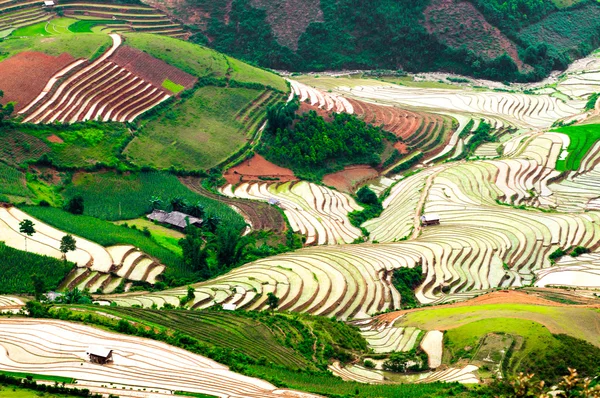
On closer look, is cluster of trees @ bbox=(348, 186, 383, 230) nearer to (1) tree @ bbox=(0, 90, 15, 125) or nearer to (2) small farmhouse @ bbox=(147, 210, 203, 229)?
(2) small farmhouse @ bbox=(147, 210, 203, 229)

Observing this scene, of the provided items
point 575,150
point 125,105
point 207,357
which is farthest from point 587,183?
point 207,357

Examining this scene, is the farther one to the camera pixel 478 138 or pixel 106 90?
pixel 478 138

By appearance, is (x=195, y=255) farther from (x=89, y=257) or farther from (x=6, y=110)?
(x=6, y=110)

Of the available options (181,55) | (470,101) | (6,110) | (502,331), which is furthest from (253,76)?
(502,331)

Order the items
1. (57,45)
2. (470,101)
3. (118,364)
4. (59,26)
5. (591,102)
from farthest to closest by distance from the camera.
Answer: (470,101), (591,102), (59,26), (57,45), (118,364)

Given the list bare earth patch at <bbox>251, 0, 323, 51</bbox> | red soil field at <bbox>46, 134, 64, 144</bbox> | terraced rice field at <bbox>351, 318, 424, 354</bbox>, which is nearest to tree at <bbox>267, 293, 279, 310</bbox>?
terraced rice field at <bbox>351, 318, 424, 354</bbox>

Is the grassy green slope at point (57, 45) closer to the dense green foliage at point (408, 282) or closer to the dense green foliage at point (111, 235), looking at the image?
the dense green foliage at point (111, 235)

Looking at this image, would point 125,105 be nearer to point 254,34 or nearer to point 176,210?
point 176,210

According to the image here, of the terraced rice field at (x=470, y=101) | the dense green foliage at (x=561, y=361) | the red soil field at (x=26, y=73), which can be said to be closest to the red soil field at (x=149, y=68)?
the red soil field at (x=26, y=73)
